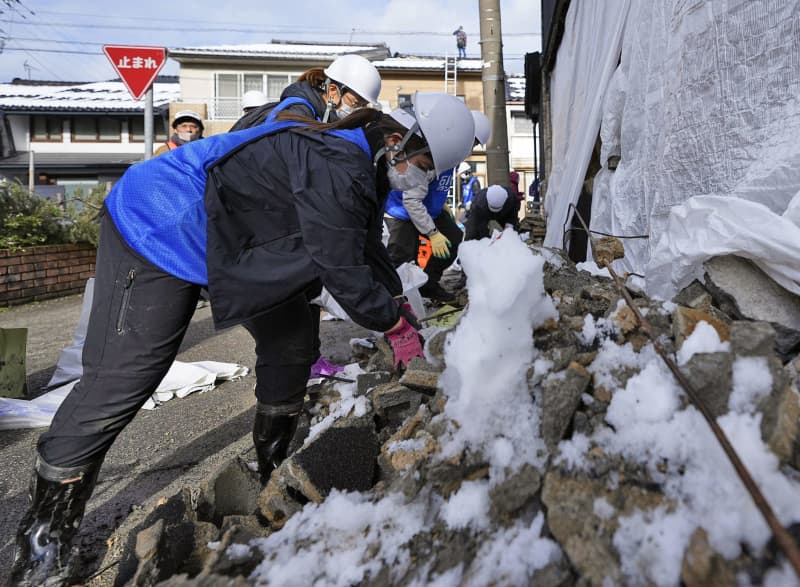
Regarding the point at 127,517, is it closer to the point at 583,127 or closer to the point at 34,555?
the point at 34,555

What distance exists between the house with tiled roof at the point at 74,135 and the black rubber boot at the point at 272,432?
2043 cm

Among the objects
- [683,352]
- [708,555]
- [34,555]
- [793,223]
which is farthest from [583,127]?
[34,555]

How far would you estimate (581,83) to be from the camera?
4543 millimetres

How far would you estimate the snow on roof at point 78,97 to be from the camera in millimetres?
20578

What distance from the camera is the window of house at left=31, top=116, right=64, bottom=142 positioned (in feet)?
70.6

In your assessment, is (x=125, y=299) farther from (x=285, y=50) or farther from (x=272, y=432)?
(x=285, y=50)

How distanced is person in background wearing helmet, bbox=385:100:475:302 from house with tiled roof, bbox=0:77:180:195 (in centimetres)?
1803

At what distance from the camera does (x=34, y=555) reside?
1.63 metres

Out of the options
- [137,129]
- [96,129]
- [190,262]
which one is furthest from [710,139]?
[96,129]

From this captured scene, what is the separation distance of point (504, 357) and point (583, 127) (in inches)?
115

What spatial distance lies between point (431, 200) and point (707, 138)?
292 cm

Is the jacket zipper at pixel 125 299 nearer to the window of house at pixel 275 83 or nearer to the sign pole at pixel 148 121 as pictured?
the sign pole at pixel 148 121

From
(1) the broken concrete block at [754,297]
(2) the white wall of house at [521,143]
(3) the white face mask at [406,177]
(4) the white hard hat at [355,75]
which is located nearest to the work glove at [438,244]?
(4) the white hard hat at [355,75]

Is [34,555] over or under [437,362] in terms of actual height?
under
